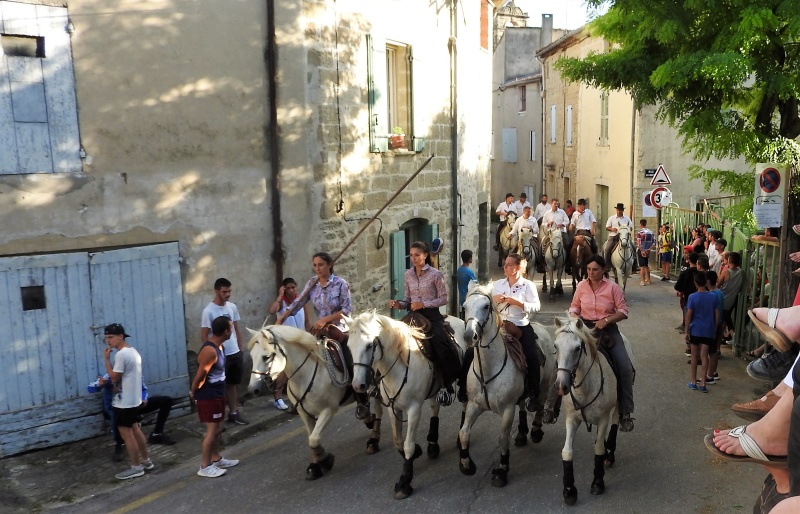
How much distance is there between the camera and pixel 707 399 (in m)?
9.84

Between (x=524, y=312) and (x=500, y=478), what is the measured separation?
1706mm

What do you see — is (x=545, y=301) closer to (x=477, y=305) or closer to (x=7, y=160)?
(x=477, y=305)

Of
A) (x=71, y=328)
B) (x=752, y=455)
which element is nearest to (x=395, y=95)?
(x=71, y=328)

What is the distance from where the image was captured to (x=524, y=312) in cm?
758

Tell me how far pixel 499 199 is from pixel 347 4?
98.4 feet

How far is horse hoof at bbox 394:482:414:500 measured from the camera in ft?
22.7

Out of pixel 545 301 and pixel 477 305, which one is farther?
pixel 545 301

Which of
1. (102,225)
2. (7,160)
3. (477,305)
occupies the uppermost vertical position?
(7,160)

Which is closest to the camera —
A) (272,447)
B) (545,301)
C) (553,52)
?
(272,447)

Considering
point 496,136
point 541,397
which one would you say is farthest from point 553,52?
point 541,397

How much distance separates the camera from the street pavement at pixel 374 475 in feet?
22.5

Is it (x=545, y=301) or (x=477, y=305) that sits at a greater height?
(x=477, y=305)

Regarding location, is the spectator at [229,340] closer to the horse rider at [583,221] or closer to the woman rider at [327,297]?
the woman rider at [327,297]

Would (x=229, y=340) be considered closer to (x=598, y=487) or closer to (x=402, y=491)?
(x=402, y=491)
